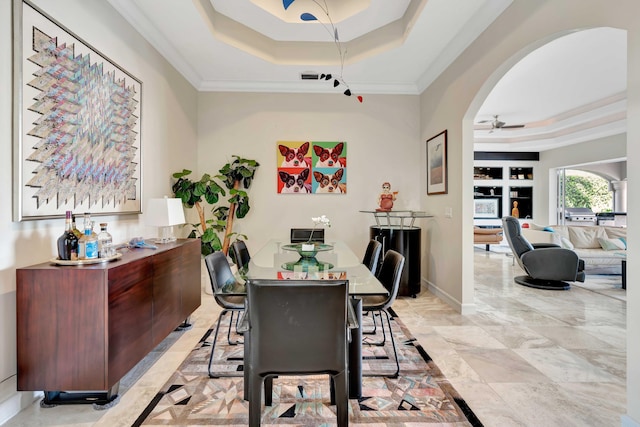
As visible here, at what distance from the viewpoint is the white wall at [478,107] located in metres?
1.62

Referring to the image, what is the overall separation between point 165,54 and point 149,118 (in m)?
0.83

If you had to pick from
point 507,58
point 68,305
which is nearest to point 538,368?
point 507,58

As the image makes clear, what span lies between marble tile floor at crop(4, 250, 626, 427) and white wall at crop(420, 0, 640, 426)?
380 mm

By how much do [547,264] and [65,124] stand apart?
18.8 ft

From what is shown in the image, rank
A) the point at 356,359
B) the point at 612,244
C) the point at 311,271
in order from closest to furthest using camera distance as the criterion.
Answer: the point at 356,359 → the point at 311,271 → the point at 612,244

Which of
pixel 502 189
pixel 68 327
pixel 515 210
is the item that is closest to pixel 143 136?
pixel 68 327

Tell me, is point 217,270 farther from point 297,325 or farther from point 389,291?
point 389,291

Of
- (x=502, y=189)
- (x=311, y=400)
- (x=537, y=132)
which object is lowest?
(x=311, y=400)

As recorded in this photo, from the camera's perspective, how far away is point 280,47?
4.13 metres

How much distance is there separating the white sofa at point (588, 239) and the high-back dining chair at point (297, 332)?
211 inches

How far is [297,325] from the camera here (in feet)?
4.85

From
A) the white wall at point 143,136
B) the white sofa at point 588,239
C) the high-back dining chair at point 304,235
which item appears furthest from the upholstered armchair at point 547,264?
the white wall at point 143,136

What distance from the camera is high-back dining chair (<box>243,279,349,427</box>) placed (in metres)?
1.46

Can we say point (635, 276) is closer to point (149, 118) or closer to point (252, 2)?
point (252, 2)
